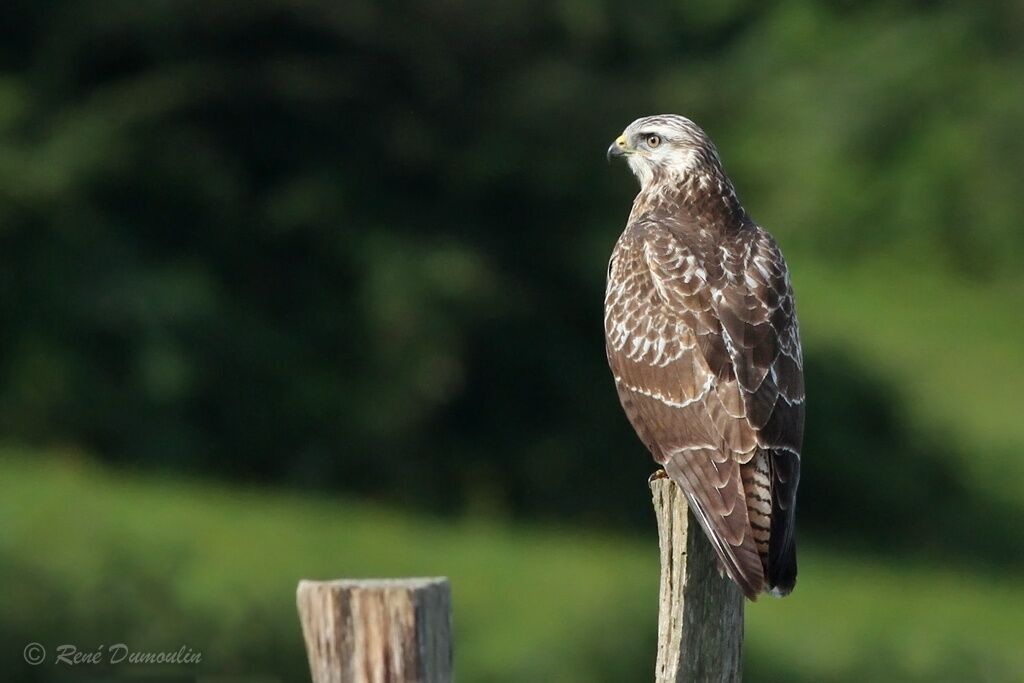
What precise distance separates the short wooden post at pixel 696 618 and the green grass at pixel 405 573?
543cm

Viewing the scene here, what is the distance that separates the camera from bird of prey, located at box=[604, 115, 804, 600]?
584 cm

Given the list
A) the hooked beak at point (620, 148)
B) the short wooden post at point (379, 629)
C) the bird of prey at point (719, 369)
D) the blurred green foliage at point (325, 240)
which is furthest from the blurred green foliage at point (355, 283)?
the short wooden post at point (379, 629)

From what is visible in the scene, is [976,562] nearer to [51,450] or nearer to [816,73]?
[816,73]

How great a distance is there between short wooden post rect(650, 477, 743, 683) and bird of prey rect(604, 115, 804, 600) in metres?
0.07

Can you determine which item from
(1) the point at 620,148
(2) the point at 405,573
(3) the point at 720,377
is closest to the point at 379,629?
(3) the point at 720,377

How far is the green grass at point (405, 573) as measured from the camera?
36.6ft

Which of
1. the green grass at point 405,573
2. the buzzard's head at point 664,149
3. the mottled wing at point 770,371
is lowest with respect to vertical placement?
the green grass at point 405,573

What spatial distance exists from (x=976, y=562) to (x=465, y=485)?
4.65 m

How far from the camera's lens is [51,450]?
15.5 metres

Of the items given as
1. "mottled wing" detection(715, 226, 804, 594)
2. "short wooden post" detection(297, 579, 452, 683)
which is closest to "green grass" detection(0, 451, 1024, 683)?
"mottled wing" detection(715, 226, 804, 594)

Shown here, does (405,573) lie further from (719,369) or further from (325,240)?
(719,369)

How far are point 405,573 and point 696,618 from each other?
802 centimetres

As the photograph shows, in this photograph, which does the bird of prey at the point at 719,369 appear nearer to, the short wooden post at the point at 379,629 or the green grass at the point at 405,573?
the short wooden post at the point at 379,629

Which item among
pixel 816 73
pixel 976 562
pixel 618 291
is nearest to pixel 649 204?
pixel 618 291
